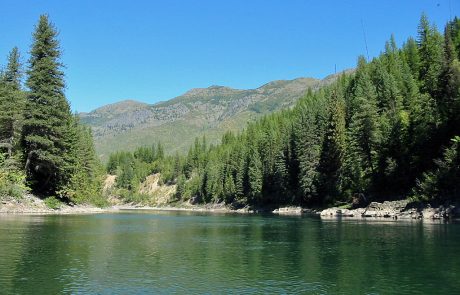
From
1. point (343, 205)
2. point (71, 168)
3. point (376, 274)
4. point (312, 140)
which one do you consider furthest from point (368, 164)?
point (376, 274)

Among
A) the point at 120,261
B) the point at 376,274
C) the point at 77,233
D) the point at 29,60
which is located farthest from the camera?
the point at 29,60

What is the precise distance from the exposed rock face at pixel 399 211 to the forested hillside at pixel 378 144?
1.89m

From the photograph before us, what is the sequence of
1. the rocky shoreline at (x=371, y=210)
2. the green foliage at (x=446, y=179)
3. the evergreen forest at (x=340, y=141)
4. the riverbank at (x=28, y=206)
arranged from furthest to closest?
the evergreen forest at (x=340, y=141)
the riverbank at (x=28, y=206)
the rocky shoreline at (x=371, y=210)
the green foliage at (x=446, y=179)

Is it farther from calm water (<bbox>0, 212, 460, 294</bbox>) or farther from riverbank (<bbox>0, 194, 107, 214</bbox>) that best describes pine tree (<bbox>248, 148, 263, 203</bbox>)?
calm water (<bbox>0, 212, 460, 294</bbox>)

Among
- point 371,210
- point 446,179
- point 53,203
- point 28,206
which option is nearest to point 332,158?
point 371,210

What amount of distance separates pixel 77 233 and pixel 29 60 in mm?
44136

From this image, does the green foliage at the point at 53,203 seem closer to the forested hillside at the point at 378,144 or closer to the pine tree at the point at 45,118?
the pine tree at the point at 45,118

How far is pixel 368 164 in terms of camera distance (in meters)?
89.4

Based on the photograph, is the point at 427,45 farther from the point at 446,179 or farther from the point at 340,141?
the point at 446,179

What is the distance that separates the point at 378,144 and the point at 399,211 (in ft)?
59.9

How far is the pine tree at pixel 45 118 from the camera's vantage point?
242ft

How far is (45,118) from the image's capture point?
74562 mm

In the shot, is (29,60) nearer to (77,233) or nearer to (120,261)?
(77,233)

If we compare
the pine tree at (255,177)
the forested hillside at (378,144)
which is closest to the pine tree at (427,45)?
the forested hillside at (378,144)
